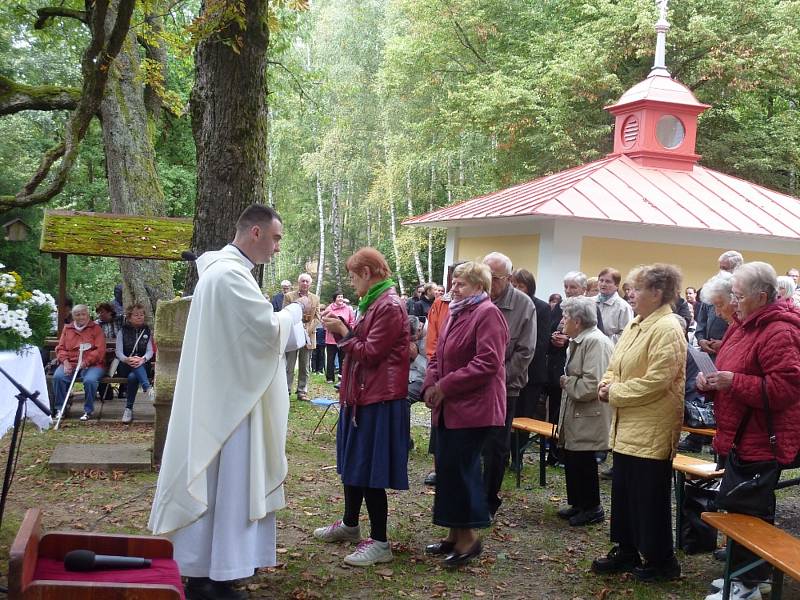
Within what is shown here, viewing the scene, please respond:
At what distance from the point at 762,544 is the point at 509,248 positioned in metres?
10.6

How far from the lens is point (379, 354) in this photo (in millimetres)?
5102

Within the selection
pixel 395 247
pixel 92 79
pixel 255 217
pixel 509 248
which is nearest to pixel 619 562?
pixel 255 217

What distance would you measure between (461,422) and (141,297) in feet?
31.5

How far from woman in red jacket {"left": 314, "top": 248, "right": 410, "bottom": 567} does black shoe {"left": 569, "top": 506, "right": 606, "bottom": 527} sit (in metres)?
1.79

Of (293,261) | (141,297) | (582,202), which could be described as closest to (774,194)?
(582,202)

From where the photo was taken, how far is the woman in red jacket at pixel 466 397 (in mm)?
5105

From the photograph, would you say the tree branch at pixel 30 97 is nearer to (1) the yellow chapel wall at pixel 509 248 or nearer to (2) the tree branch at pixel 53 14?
(2) the tree branch at pixel 53 14

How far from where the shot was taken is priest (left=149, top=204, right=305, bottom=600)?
4273 mm

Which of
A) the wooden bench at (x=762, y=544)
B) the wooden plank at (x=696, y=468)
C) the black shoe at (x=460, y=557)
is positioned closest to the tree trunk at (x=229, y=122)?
the black shoe at (x=460, y=557)

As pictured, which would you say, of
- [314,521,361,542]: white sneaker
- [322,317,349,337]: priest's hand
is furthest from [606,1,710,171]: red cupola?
[322,317,349,337]: priest's hand

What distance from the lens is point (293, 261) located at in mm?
43438

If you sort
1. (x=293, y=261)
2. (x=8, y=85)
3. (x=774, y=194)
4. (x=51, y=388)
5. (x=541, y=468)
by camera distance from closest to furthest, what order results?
(x=541, y=468)
(x=51, y=388)
(x=8, y=85)
(x=774, y=194)
(x=293, y=261)

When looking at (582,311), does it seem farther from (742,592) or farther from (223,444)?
(223,444)

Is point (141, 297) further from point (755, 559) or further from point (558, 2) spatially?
point (558, 2)
